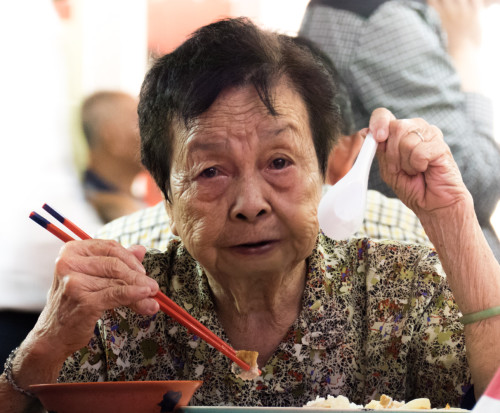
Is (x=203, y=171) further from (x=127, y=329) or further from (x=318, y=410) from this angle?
(x=318, y=410)

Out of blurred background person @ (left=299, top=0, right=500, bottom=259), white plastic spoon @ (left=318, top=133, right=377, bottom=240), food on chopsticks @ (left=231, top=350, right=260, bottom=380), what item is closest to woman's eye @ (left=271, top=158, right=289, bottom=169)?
white plastic spoon @ (left=318, top=133, right=377, bottom=240)

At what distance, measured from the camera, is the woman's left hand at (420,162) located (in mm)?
1536

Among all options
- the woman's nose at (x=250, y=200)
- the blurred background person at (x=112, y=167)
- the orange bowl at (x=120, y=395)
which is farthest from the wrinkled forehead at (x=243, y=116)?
the blurred background person at (x=112, y=167)

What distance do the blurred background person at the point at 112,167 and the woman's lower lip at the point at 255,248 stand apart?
174cm

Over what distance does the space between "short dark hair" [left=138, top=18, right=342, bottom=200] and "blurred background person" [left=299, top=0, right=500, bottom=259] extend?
1.22m

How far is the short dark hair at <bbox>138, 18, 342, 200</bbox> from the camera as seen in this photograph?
1.64 m

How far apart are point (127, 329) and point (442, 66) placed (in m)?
1.98

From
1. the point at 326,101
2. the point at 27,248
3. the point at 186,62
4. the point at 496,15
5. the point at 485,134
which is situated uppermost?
the point at 186,62

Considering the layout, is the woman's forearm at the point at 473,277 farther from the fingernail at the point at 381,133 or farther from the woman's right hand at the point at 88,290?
the woman's right hand at the point at 88,290

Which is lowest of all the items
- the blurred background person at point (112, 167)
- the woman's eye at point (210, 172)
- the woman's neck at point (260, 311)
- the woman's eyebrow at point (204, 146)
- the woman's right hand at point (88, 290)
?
the blurred background person at point (112, 167)

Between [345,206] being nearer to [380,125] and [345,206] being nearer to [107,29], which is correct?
[380,125]

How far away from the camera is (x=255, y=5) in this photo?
10.8 feet

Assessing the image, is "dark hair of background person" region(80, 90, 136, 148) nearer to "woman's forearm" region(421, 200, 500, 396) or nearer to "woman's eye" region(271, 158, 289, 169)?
"woman's eye" region(271, 158, 289, 169)

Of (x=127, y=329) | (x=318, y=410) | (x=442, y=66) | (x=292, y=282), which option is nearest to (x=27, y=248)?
(x=127, y=329)
